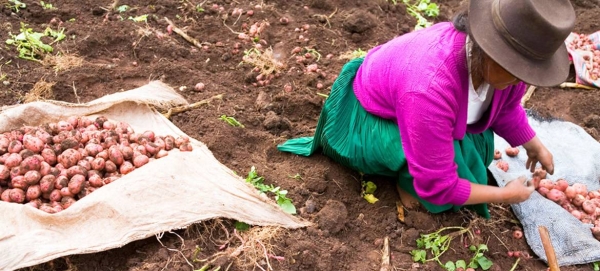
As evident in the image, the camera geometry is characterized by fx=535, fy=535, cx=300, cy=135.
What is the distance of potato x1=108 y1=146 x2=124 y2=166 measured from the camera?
259 cm

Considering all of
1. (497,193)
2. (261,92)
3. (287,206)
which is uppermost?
Answer: (497,193)

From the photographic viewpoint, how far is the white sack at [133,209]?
7.21 feet

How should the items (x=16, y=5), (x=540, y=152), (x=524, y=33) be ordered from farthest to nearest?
(x=16, y=5)
(x=540, y=152)
(x=524, y=33)

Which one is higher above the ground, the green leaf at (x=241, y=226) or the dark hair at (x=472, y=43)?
the dark hair at (x=472, y=43)

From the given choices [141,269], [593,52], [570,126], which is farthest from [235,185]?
[593,52]

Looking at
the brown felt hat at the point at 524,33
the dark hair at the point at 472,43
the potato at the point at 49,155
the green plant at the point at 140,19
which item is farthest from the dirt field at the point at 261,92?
the brown felt hat at the point at 524,33

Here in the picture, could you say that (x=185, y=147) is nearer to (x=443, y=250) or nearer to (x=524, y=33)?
→ (x=443, y=250)

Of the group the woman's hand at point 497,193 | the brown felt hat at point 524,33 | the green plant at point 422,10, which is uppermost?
the brown felt hat at point 524,33

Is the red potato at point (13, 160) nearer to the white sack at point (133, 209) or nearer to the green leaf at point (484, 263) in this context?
the white sack at point (133, 209)

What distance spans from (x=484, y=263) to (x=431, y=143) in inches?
34.8

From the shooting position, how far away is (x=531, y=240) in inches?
110

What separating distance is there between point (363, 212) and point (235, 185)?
0.72m

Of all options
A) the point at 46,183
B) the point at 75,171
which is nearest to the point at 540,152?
the point at 75,171

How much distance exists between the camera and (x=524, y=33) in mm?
1780
